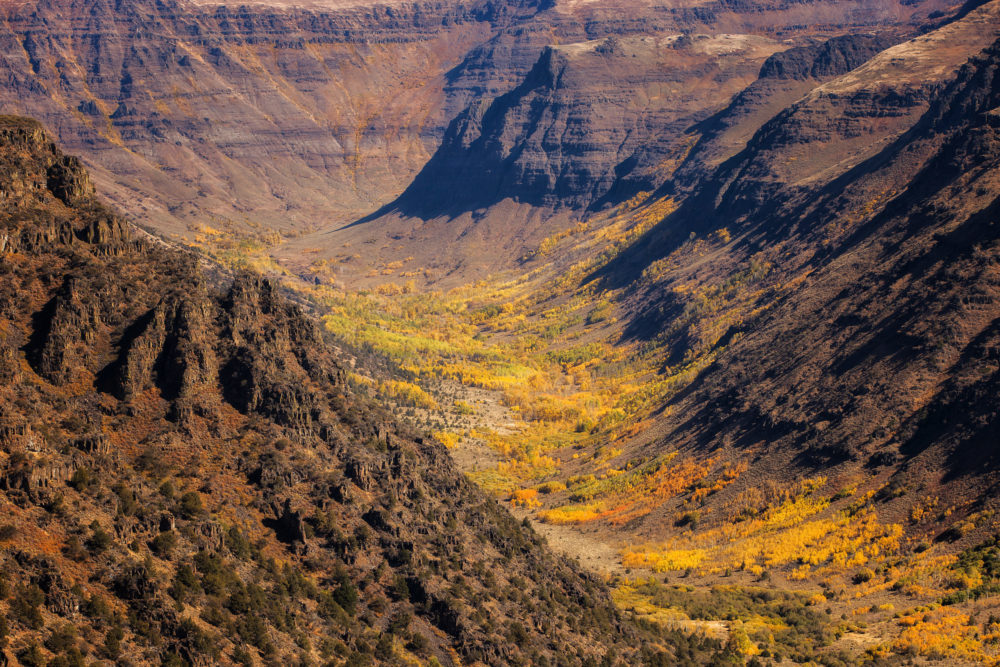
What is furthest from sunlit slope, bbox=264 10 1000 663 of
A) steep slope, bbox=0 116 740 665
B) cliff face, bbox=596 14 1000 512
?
steep slope, bbox=0 116 740 665

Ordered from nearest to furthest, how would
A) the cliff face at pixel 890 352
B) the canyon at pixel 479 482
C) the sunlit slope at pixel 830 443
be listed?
the canyon at pixel 479 482
the sunlit slope at pixel 830 443
the cliff face at pixel 890 352

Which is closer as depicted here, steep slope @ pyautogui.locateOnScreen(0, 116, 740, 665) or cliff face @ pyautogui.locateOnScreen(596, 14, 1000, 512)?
steep slope @ pyautogui.locateOnScreen(0, 116, 740, 665)

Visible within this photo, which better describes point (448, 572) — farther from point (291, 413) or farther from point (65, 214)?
point (65, 214)

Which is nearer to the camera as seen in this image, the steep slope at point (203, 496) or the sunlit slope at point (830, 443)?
the steep slope at point (203, 496)

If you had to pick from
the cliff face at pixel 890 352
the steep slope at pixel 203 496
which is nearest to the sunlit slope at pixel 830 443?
the cliff face at pixel 890 352

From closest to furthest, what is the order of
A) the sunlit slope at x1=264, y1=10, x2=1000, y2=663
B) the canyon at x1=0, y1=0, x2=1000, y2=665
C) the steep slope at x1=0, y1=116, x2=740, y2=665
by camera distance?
the steep slope at x1=0, y1=116, x2=740, y2=665 < the canyon at x1=0, y1=0, x2=1000, y2=665 < the sunlit slope at x1=264, y1=10, x2=1000, y2=663

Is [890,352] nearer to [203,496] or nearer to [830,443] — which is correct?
[830,443]

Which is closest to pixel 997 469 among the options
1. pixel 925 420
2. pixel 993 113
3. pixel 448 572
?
pixel 925 420

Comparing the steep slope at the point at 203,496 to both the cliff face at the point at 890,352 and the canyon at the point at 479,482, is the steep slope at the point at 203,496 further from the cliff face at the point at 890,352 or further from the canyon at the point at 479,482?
the cliff face at the point at 890,352

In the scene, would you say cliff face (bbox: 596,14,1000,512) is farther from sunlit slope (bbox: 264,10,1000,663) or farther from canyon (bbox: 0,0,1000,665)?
canyon (bbox: 0,0,1000,665)

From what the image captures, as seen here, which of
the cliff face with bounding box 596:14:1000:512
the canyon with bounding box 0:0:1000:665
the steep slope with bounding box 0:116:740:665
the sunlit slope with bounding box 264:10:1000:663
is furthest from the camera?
the cliff face with bounding box 596:14:1000:512
